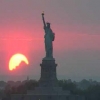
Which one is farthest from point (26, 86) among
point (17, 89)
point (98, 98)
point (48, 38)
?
point (48, 38)

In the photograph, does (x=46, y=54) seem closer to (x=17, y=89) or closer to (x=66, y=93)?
(x=66, y=93)

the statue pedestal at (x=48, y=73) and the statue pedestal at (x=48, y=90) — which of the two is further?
the statue pedestal at (x=48, y=73)

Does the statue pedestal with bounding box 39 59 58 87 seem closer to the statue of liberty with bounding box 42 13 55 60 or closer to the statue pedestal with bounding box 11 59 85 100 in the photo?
the statue pedestal with bounding box 11 59 85 100

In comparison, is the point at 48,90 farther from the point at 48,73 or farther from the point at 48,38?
the point at 48,38

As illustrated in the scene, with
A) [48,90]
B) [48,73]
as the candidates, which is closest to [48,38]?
[48,73]

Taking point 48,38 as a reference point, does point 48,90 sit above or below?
below

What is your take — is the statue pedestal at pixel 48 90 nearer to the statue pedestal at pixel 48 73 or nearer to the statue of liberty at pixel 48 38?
the statue pedestal at pixel 48 73

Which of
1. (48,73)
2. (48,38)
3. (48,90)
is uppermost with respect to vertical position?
(48,38)

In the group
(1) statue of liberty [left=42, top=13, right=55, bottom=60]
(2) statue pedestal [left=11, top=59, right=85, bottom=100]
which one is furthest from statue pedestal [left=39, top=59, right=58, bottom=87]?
(1) statue of liberty [left=42, top=13, right=55, bottom=60]

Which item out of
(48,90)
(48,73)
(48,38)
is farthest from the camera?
(48,38)

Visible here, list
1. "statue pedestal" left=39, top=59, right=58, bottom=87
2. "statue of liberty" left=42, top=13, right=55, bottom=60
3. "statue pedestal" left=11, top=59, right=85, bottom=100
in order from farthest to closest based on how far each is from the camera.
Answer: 1. "statue of liberty" left=42, top=13, right=55, bottom=60
2. "statue pedestal" left=39, top=59, right=58, bottom=87
3. "statue pedestal" left=11, top=59, right=85, bottom=100

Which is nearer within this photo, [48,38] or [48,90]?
[48,90]

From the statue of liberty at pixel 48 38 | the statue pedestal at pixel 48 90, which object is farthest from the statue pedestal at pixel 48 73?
the statue of liberty at pixel 48 38
